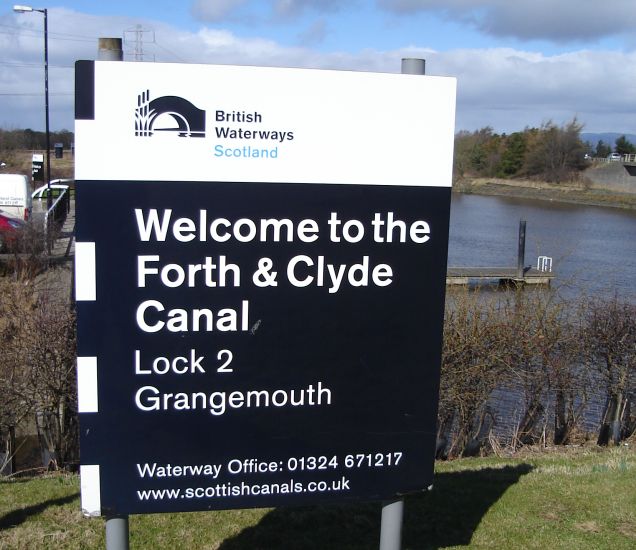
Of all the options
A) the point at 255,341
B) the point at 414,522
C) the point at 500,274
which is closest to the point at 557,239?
the point at 500,274

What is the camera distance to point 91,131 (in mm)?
3404

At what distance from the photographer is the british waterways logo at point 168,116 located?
11.2ft

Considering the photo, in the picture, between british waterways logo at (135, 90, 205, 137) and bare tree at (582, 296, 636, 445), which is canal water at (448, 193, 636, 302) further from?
british waterways logo at (135, 90, 205, 137)

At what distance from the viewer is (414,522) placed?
5.13 m


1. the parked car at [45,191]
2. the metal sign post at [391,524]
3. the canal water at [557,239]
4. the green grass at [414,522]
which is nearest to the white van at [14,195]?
the parked car at [45,191]

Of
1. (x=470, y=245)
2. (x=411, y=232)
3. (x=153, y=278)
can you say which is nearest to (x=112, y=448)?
(x=153, y=278)

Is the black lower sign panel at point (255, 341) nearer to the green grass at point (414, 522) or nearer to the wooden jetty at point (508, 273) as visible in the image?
the green grass at point (414, 522)

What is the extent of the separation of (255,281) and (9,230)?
2195 cm

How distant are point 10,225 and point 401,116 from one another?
75.8ft

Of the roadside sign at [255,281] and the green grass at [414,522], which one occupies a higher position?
the roadside sign at [255,281]

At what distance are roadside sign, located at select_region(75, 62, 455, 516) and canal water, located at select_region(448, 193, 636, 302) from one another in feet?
44.4

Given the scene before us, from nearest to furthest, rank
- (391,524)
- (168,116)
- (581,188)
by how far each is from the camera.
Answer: (168,116), (391,524), (581,188)

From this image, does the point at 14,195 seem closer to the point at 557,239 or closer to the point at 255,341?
the point at 557,239

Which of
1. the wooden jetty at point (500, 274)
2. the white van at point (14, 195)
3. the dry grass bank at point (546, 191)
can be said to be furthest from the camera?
the dry grass bank at point (546, 191)
